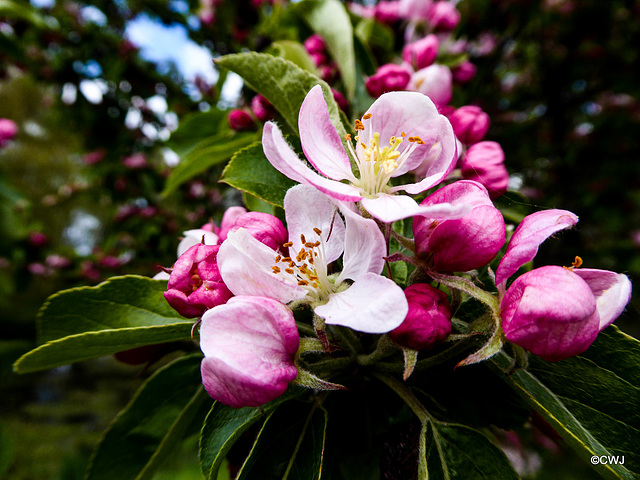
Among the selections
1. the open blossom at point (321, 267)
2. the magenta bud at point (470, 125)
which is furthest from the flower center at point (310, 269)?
the magenta bud at point (470, 125)

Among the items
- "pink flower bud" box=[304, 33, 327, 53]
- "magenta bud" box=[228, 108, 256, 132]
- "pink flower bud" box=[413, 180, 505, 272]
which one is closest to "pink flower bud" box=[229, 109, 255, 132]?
"magenta bud" box=[228, 108, 256, 132]

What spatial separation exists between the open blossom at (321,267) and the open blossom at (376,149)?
0.06 metres

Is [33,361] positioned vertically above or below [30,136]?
above

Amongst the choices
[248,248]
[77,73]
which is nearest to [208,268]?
[248,248]

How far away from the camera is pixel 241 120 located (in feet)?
3.93

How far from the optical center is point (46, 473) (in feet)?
18.6

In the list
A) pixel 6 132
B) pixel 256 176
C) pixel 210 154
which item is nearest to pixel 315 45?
pixel 210 154

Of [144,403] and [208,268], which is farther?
[144,403]

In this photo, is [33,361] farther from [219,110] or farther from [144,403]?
[219,110]

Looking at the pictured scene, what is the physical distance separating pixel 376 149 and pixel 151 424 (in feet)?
2.68

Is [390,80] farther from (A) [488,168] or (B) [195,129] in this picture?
(B) [195,129]

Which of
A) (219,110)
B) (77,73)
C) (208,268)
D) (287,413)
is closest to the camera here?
(208,268)

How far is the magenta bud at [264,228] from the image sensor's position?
684 millimetres

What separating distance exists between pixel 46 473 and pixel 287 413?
6853 mm
